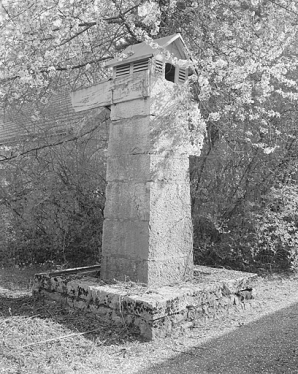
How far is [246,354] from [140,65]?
3.10 m

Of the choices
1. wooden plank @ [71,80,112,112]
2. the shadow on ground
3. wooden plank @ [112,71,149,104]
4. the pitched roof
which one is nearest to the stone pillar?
wooden plank @ [112,71,149,104]

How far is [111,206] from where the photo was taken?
4953 mm

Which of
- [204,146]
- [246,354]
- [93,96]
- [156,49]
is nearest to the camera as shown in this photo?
[246,354]

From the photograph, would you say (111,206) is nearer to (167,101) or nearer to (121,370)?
(167,101)

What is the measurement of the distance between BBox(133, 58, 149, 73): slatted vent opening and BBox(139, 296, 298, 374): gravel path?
9.47 feet

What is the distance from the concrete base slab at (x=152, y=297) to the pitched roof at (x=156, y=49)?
2.44 m

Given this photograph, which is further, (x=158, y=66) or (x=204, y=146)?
(x=204, y=146)

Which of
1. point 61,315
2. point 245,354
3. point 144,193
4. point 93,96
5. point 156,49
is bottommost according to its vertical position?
point 245,354

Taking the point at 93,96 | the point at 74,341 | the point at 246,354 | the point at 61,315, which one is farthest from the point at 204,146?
the point at 74,341

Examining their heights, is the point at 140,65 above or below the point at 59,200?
above

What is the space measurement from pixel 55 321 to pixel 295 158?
4.94 m

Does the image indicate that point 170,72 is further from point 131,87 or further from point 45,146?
point 45,146

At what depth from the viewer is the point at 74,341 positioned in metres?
3.90

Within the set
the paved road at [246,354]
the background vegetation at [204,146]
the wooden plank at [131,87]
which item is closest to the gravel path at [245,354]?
the paved road at [246,354]
